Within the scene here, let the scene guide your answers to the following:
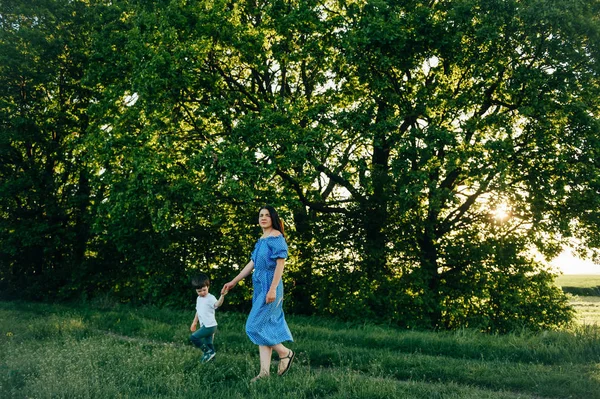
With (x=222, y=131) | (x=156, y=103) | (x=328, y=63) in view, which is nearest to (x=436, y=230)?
(x=328, y=63)

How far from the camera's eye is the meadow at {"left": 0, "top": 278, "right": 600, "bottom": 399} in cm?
620

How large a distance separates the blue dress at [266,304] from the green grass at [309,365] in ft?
1.80

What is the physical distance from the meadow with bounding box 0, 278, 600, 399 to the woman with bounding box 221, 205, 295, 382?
1.26ft

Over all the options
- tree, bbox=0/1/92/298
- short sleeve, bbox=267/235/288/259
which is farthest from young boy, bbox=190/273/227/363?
tree, bbox=0/1/92/298

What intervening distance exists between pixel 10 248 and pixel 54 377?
1565 centimetres

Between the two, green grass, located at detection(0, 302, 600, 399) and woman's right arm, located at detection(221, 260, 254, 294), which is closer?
green grass, located at detection(0, 302, 600, 399)

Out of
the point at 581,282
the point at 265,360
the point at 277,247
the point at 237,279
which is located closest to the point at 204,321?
the point at 237,279

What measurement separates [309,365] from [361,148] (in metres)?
9.42

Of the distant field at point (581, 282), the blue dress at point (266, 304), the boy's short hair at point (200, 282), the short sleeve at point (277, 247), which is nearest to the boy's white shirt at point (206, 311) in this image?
the boy's short hair at point (200, 282)

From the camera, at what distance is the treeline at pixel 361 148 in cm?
1358

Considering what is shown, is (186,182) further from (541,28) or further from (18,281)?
(18,281)

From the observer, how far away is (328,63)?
15.4m

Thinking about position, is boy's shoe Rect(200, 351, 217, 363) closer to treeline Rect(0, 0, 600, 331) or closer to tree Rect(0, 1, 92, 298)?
treeline Rect(0, 0, 600, 331)

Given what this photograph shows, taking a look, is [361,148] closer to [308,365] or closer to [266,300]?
[308,365]
